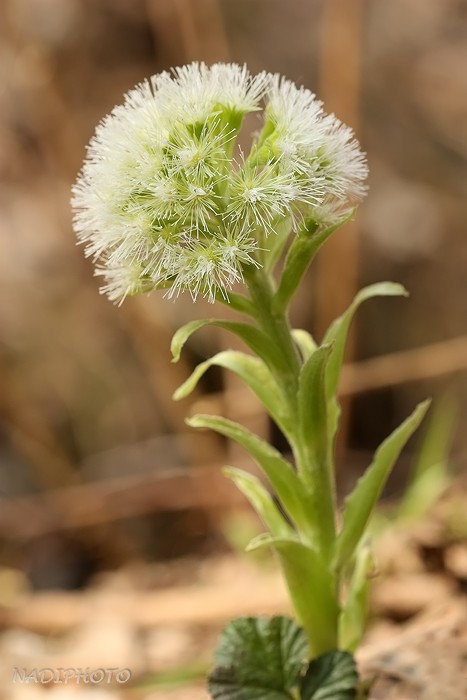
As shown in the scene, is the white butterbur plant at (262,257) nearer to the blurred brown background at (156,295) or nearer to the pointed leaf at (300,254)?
the pointed leaf at (300,254)

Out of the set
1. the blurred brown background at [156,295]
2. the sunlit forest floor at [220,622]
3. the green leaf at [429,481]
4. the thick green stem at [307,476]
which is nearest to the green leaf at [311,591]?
the thick green stem at [307,476]

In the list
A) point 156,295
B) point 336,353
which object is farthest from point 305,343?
point 156,295

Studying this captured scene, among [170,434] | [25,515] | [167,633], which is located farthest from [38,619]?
[170,434]

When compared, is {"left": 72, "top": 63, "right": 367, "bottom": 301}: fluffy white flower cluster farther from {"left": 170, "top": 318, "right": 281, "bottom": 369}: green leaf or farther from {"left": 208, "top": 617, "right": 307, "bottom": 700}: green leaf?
{"left": 208, "top": 617, "right": 307, "bottom": 700}: green leaf

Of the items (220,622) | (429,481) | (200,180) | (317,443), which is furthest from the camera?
(429,481)

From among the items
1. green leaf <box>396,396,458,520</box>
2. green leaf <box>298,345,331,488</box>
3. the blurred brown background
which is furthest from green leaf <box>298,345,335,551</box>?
the blurred brown background

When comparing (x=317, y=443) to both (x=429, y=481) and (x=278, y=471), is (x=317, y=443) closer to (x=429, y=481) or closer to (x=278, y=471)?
(x=278, y=471)
